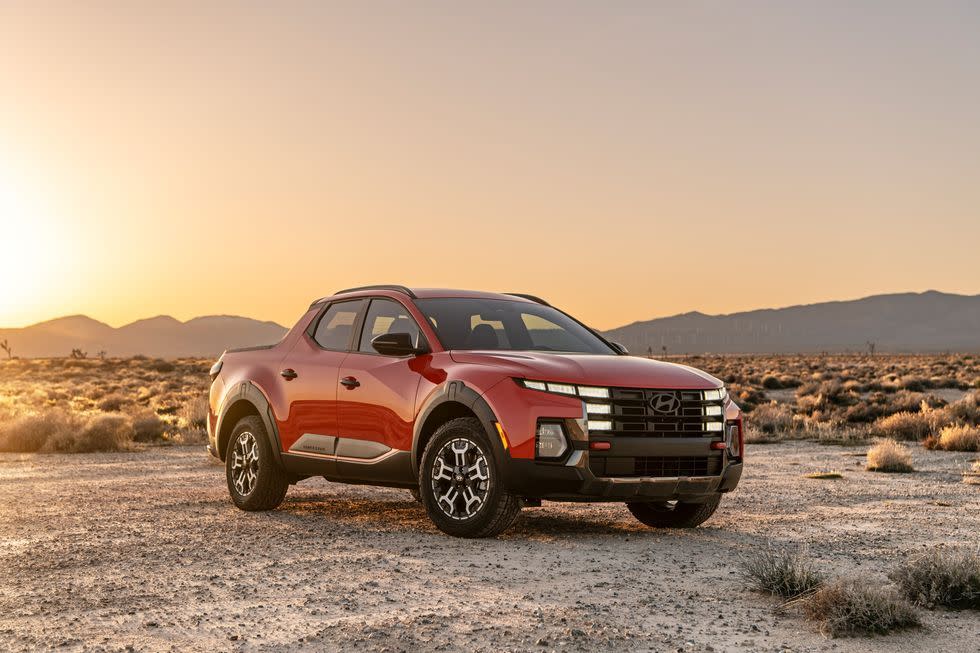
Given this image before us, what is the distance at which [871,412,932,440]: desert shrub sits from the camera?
23219 millimetres

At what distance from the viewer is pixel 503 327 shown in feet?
34.0

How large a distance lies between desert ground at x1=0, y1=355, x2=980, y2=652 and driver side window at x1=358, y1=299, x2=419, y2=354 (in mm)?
1731

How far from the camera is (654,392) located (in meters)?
8.97

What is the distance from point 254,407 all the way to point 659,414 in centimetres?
474

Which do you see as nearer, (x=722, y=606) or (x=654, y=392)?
(x=722, y=606)

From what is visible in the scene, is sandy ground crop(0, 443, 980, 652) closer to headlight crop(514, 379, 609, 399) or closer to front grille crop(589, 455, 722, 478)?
front grille crop(589, 455, 722, 478)

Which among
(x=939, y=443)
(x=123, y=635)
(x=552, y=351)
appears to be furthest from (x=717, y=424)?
(x=939, y=443)

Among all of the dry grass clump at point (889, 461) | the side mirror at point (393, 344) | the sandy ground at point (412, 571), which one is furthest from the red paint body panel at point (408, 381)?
the dry grass clump at point (889, 461)

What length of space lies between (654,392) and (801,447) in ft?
43.5

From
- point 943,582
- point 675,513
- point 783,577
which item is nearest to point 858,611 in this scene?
point 783,577

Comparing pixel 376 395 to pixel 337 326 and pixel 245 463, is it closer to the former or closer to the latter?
pixel 337 326

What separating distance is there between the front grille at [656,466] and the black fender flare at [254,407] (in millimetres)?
3712

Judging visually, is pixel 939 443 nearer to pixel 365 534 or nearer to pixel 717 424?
pixel 717 424

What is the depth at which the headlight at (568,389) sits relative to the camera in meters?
8.71
